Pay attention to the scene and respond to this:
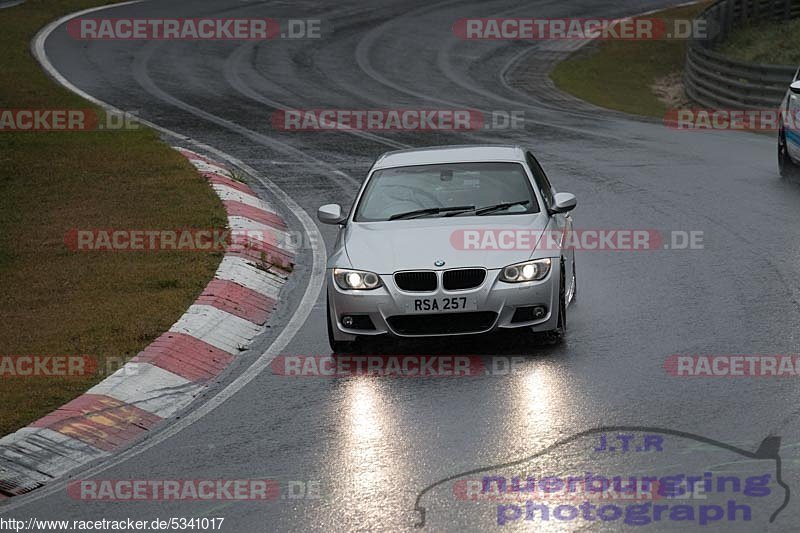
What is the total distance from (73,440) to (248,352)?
2332 mm

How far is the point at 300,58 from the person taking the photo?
35.6m

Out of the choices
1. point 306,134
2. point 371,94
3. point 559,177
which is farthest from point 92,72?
point 559,177

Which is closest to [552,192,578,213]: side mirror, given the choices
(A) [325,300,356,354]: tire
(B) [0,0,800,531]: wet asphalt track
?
(B) [0,0,800,531]: wet asphalt track

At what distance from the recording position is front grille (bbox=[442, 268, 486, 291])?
391 inches

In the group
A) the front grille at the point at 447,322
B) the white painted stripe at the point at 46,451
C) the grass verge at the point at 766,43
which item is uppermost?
the front grille at the point at 447,322

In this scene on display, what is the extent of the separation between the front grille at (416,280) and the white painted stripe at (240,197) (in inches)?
253

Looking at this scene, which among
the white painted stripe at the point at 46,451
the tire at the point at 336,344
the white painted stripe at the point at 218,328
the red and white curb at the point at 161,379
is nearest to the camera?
the white painted stripe at the point at 46,451

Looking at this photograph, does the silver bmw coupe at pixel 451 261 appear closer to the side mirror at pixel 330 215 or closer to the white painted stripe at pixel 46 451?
the side mirror at pixel 330 215

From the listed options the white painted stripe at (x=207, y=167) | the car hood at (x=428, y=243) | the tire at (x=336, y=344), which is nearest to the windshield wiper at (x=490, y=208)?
the car hood at (x=428, y=243)

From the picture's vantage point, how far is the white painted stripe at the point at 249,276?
41.1 feet

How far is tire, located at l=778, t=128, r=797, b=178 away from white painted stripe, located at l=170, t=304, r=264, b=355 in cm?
898

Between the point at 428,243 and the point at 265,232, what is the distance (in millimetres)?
4769

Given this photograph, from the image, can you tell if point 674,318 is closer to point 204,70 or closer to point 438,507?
point 438,507

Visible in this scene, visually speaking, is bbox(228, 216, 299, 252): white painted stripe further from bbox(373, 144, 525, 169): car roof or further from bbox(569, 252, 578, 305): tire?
bbox(569, 252, 578, 305): tire
